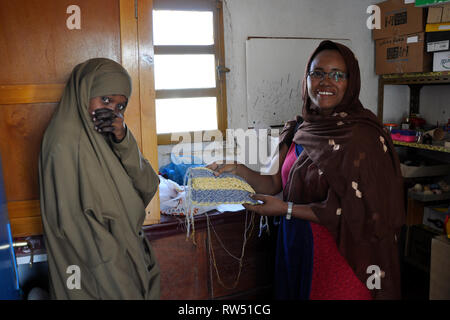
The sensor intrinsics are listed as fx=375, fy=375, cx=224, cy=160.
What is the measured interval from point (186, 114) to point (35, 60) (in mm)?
1697

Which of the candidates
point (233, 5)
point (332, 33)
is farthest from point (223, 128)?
point (332, 33)

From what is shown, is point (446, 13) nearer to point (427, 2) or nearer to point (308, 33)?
point (427, 2)

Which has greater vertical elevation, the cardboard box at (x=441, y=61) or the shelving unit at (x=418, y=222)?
the cardboard box at (x=441, y=61)

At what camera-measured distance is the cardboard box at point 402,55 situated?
3.03 meters

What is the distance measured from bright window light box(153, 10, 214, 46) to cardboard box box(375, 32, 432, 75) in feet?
5.33

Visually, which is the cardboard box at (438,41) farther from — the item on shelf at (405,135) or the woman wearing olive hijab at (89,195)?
the woman wearing olive hijab at (89,195)

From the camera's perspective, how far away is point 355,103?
161cm

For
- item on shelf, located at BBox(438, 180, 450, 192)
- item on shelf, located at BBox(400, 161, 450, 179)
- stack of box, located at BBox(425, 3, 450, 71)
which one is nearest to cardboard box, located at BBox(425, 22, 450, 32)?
stack of box, located at BBox(425, 3, 450, 71)

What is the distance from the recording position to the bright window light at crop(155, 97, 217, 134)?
9.92 ft

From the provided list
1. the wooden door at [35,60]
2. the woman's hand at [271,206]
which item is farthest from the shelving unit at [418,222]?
the wooden door at [35,60]

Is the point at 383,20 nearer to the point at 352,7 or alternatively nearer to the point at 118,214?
the point at 352,7

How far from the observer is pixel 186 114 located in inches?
122

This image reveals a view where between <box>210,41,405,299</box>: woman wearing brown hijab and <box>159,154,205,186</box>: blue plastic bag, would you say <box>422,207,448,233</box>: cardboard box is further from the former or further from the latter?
<box>159,154,205,186</box>: blue plastic bag

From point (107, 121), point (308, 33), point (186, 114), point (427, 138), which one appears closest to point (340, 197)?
point (107, 121)
